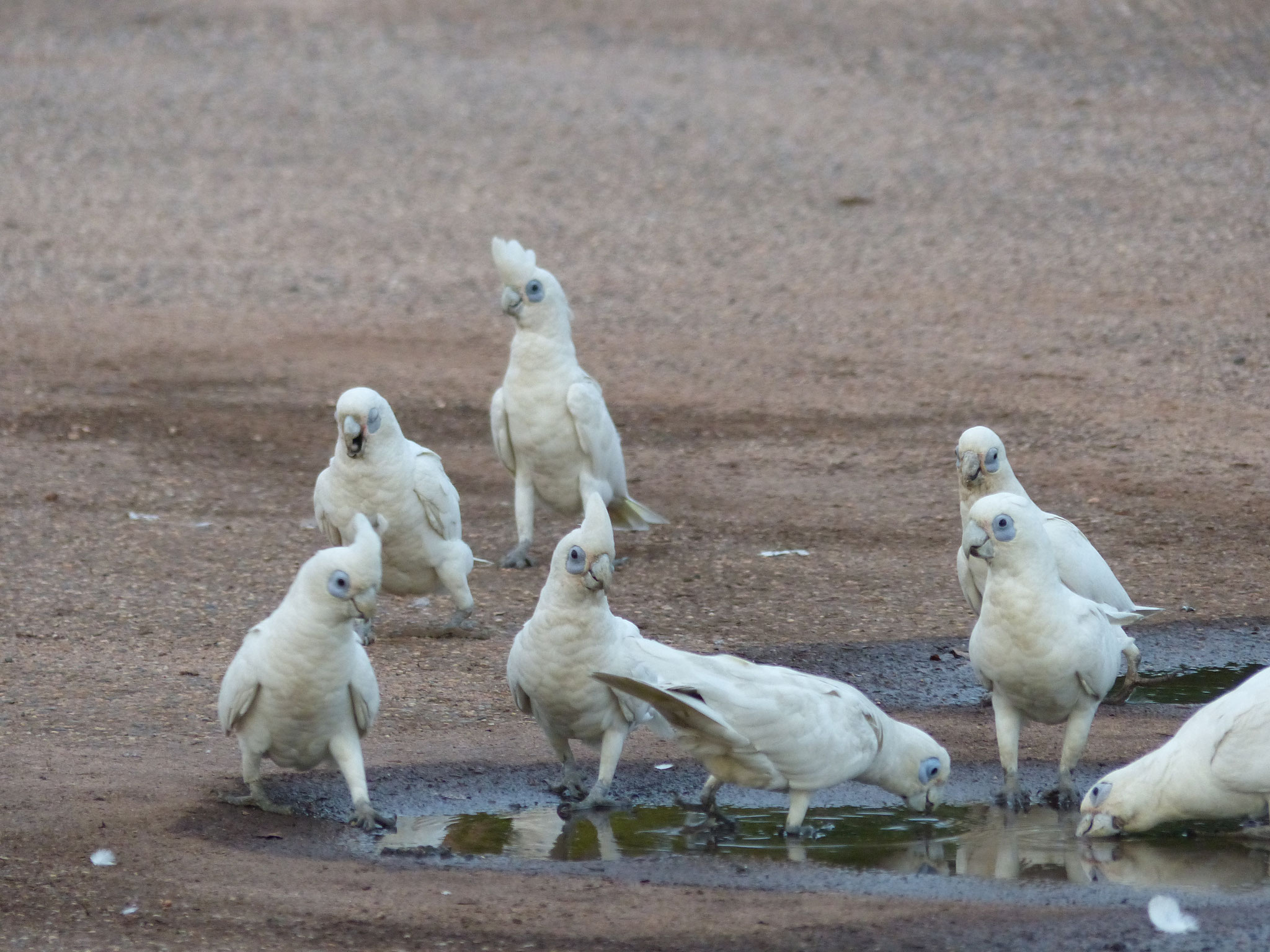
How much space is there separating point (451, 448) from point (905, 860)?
283 inches

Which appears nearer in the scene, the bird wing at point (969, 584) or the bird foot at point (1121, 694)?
the bird foot at point (1121, 694)

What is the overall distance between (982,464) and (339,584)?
10.2 ft

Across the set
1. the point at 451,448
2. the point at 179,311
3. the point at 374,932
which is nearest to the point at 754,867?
the point at 374,932

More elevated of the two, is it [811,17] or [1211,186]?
[811,17]

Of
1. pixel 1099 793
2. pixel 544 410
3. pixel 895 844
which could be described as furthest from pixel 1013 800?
pixel 544 410

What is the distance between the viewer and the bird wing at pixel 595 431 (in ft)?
31.9

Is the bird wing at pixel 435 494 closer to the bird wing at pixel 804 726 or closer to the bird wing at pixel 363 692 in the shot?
the bird wing at pixel 363 692

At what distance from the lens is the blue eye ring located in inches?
251

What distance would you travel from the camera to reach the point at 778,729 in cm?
600

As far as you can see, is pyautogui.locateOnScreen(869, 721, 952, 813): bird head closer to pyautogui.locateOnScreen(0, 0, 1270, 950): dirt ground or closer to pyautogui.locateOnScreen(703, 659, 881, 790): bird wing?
pyautogui.locateOnScreen(703, 659, 881, 790): bird wing

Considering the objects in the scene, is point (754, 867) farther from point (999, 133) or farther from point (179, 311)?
point (999, 133)

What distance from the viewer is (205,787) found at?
6.42 meters

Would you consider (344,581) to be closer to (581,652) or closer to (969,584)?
(581,652)

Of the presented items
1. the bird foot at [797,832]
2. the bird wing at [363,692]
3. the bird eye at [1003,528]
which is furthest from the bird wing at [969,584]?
the bird wing at [363,692]
